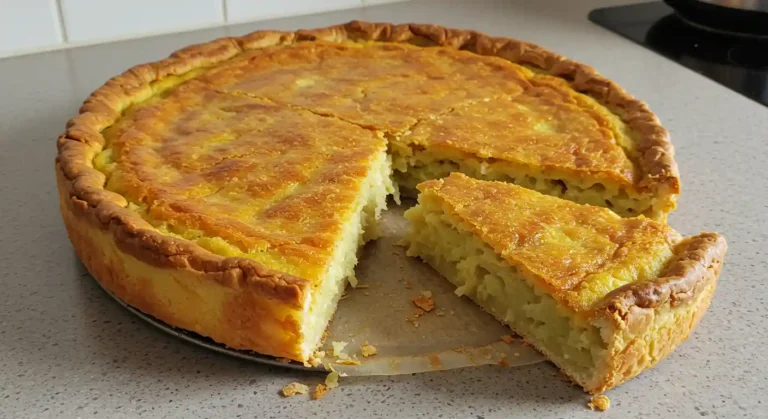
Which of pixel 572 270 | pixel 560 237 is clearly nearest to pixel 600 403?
pixel 572 270

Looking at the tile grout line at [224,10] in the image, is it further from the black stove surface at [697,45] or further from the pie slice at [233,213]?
the black stove surface at [697,45]

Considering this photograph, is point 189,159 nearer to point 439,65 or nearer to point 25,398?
point 25,398

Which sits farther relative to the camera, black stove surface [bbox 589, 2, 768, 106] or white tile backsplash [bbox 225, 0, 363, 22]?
white tile backsplash [bbox 225, 0, 363, 22]

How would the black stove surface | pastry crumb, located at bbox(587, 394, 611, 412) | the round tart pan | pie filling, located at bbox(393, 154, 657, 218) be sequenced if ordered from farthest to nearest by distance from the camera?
the black stove surface → pie filling, located at bbox(393, 154, 657, 218) → the round tart pan → pastry crumb, located at bbox(587, 394, 611, 412)

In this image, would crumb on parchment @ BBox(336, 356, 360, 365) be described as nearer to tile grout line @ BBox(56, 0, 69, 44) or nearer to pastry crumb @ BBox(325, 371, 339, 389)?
pastry crumb @ BBox(325, 371, 339, 389)

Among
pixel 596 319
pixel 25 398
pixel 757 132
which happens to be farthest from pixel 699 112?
pixel 25 398

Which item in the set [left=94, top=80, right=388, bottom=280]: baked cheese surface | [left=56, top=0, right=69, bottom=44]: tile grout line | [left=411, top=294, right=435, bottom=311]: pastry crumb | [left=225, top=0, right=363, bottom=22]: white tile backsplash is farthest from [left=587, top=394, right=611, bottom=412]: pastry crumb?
[left=56, top=0, right=69, bottom=44]: tile grout line

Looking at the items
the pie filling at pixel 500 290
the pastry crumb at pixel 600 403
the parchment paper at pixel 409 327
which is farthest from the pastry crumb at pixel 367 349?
the pastry crumb at pixel 600 403
